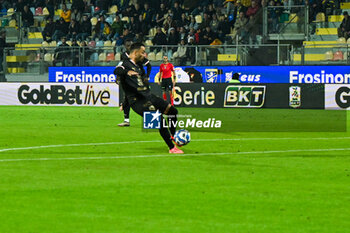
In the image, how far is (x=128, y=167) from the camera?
1251cm

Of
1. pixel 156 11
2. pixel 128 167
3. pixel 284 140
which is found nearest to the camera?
pixel 128 167

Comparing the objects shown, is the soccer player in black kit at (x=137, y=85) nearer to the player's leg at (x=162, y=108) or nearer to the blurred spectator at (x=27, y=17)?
the player's leg at (x=162, y=108)

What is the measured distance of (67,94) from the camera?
3469cm

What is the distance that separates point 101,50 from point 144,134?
18657mm

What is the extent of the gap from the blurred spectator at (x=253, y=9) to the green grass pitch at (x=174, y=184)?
1888 centimetres

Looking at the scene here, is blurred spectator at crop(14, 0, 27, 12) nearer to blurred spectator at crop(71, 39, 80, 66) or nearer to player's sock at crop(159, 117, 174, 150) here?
blurred spectator at crop(71, 39, 80, 66)

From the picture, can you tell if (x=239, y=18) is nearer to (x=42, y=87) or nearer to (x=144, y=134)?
(x=42, y=87)

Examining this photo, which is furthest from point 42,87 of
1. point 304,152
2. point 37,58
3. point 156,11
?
point 304,152

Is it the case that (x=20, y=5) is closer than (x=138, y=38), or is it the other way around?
(x=138, y=38)

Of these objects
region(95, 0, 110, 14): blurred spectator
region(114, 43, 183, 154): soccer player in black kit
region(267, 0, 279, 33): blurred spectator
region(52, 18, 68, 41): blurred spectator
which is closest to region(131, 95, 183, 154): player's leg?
region(114, 43, 183, 154): soccer player in black kit

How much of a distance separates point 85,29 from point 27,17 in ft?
14.9

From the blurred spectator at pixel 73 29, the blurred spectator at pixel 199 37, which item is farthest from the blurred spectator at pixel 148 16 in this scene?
the blurred spectator at pixel 199 37

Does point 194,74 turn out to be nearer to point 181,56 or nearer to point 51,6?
point 181,56

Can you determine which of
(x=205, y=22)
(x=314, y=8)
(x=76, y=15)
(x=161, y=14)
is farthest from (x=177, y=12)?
(x=314, y=8)
